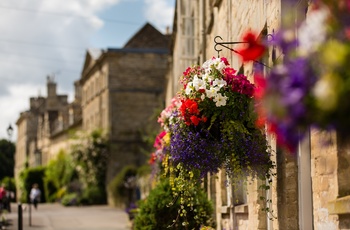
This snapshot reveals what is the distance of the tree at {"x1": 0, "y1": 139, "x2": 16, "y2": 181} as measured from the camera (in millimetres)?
100025

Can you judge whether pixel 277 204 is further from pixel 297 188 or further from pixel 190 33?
pixel 190 33

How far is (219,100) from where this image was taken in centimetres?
719

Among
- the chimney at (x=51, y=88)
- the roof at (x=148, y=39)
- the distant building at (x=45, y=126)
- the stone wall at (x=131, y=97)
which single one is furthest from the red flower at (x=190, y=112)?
the chimney at (x=51, y=88)

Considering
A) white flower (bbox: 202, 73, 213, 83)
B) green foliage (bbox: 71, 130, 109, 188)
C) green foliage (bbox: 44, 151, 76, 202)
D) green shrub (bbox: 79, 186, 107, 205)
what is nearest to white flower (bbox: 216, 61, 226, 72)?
white flower (bbox: 202, 73, 213, 83)

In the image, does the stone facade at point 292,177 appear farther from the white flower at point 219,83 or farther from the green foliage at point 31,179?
the green foliage at point 31,179

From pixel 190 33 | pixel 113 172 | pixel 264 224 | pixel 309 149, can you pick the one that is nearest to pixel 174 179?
pixel 264 224

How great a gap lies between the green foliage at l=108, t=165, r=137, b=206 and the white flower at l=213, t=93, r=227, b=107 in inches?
1153

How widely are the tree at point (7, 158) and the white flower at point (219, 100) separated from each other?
94373 mm

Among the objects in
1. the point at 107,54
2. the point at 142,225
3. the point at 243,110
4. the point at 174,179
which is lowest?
the point at 142,225

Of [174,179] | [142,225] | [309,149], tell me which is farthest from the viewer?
[142,225]

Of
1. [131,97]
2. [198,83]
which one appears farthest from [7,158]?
[198,83]

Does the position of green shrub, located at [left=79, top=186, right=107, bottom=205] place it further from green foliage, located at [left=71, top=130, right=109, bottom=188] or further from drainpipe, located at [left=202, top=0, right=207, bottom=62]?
drainpipe, located at [left=202, top=0, right=207, bottom=62]

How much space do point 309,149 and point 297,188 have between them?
690mm

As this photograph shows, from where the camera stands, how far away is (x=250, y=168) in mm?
7254
